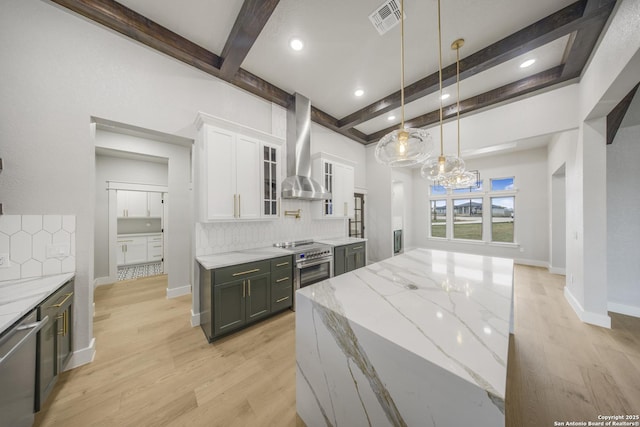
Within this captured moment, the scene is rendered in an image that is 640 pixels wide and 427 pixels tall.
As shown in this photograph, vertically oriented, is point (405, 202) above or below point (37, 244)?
above

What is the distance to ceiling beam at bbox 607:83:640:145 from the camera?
7.84 ft

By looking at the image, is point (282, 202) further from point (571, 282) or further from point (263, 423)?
point (571, 282)

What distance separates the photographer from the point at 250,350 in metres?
2.10

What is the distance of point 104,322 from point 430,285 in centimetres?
379

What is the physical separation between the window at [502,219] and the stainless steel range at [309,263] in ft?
16.8

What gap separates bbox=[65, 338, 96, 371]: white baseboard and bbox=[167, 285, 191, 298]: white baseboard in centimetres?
147

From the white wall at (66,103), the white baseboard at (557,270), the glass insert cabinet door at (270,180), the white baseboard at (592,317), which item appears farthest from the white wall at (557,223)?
the white wall at (66,103)

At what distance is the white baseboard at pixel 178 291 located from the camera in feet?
11.1

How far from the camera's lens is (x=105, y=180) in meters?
4.11

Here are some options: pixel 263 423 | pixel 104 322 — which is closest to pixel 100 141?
pixel 104 322

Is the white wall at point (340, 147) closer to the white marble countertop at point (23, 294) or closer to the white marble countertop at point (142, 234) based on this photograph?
the white marble countertop at point (23, 294)

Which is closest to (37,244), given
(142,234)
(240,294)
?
(240,294)

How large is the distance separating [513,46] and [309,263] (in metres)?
3.55

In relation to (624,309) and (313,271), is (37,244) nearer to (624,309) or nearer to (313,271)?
(313,271)
